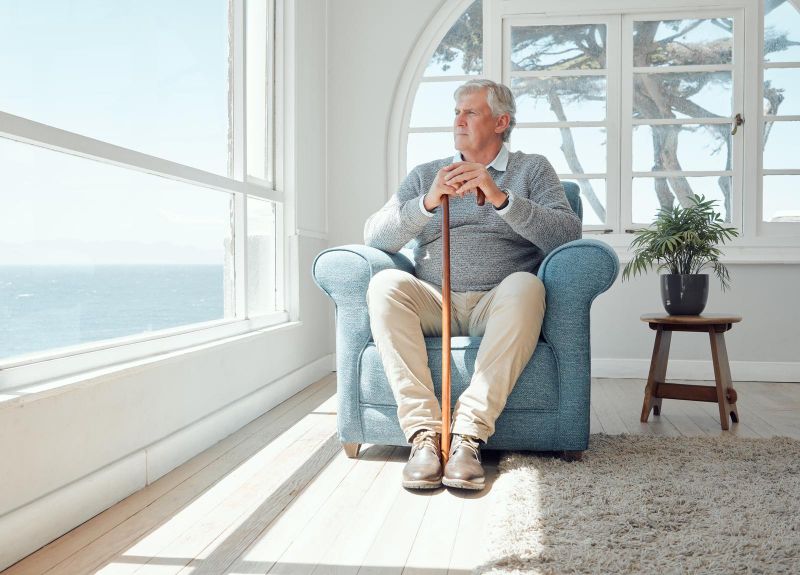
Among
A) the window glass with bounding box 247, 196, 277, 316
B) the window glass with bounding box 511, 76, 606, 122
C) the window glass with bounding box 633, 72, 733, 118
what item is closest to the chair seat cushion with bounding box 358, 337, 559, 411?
the window glass with bounding box 247, 196, 277, 316

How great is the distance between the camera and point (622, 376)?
425cm

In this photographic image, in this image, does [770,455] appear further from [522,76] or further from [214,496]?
[522,76]

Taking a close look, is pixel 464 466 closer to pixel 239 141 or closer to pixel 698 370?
pixel 239 141

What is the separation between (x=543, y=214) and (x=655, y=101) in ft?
6.98

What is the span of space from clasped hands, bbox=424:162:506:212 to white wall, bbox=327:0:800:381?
6.66ft

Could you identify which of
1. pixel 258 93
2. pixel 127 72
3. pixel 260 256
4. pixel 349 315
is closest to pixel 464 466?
pixel 349 315

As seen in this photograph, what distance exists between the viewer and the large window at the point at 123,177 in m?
1.81

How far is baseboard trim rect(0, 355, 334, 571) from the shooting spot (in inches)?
66.4

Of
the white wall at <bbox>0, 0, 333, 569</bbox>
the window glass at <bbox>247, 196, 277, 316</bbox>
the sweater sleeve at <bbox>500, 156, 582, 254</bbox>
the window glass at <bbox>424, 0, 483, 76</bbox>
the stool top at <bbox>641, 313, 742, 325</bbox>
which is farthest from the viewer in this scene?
the window glass at <bbox>424, 0, 483, 76</bbox>

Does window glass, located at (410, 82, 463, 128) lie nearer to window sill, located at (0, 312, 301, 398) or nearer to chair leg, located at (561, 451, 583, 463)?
window sill, located at (0, 312, 301, 398)

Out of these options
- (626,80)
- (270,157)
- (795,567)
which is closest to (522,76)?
(626,80)

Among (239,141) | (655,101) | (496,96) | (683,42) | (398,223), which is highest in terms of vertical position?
(683,42)

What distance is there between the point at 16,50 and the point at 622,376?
133 inches

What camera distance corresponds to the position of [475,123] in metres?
2.76
